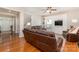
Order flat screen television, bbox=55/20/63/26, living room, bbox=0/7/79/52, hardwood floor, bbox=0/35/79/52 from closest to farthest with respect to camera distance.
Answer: hardwood floor, bbox=0/35/79/52 < living room, bbox=0/7/79/52 < flat screen television, bbox=55/20/63/26

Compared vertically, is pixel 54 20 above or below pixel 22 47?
above

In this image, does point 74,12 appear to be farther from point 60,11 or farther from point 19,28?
point 19,28

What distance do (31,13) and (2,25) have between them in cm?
279

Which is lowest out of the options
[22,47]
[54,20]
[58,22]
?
[22,47]

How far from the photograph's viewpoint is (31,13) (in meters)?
6.58

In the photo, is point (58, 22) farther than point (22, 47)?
Yes

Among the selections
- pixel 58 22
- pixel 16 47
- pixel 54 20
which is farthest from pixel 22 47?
pixel 58 22

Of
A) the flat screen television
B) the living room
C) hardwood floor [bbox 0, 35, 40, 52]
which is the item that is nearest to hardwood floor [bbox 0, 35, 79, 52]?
hardwood floor [bbox 0, 35, 40, 52]

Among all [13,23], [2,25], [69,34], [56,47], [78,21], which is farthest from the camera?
[13,23]

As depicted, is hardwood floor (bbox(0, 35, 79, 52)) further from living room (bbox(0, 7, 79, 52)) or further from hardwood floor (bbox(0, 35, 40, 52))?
living room (bbox(0, 7, 79, 52))

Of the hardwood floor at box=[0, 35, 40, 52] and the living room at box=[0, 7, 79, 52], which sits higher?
the living room at box=[0, 7, 79, 52]

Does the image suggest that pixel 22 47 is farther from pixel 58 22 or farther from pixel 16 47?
pixel 58 22

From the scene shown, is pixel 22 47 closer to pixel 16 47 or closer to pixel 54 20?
pixel 16 47
